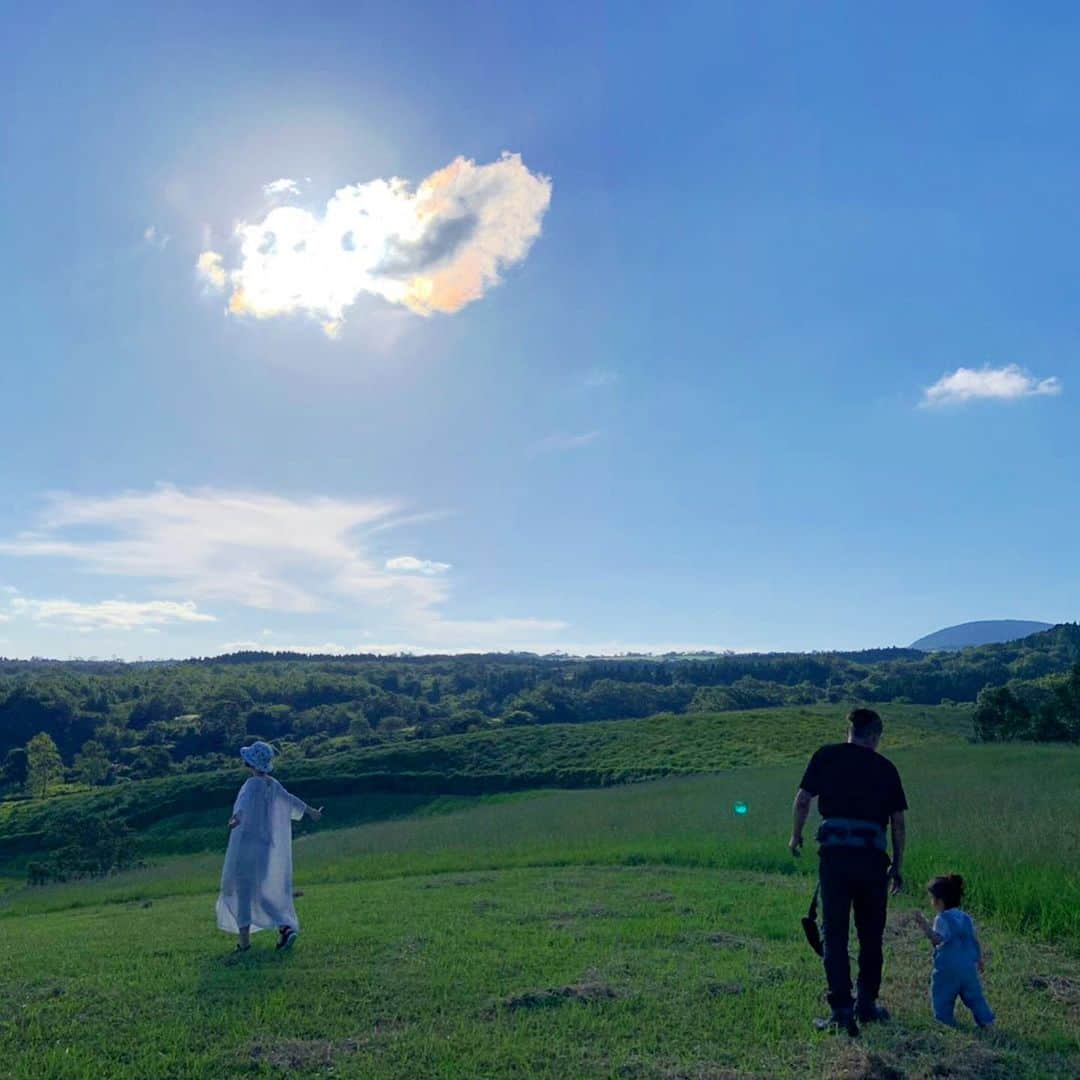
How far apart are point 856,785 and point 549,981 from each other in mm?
3461

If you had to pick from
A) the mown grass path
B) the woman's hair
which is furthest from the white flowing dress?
the woman's hair

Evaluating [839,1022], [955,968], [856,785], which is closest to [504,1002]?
[839,1022]

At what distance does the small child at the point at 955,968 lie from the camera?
703 cm

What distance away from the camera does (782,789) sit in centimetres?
3153

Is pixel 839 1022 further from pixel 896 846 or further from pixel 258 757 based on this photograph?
pixel 258 757

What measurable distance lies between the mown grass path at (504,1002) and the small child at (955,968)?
0.18 meters

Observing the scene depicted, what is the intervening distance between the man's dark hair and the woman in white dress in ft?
20.8

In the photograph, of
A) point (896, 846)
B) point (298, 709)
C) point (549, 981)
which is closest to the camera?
point (896, 846)

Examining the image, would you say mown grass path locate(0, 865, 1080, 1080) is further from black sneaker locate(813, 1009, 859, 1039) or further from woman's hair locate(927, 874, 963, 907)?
woman's hair locate(927, 874, 963, 907)

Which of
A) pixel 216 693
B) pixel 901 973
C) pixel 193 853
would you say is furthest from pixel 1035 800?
pixel 216 693

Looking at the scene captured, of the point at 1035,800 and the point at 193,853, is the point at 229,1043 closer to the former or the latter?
the point at 1035,800

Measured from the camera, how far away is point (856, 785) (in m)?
7.31

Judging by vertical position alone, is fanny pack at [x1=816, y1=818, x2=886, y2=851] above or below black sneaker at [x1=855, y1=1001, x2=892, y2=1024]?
above

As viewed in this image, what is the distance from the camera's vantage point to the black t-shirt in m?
7.28
